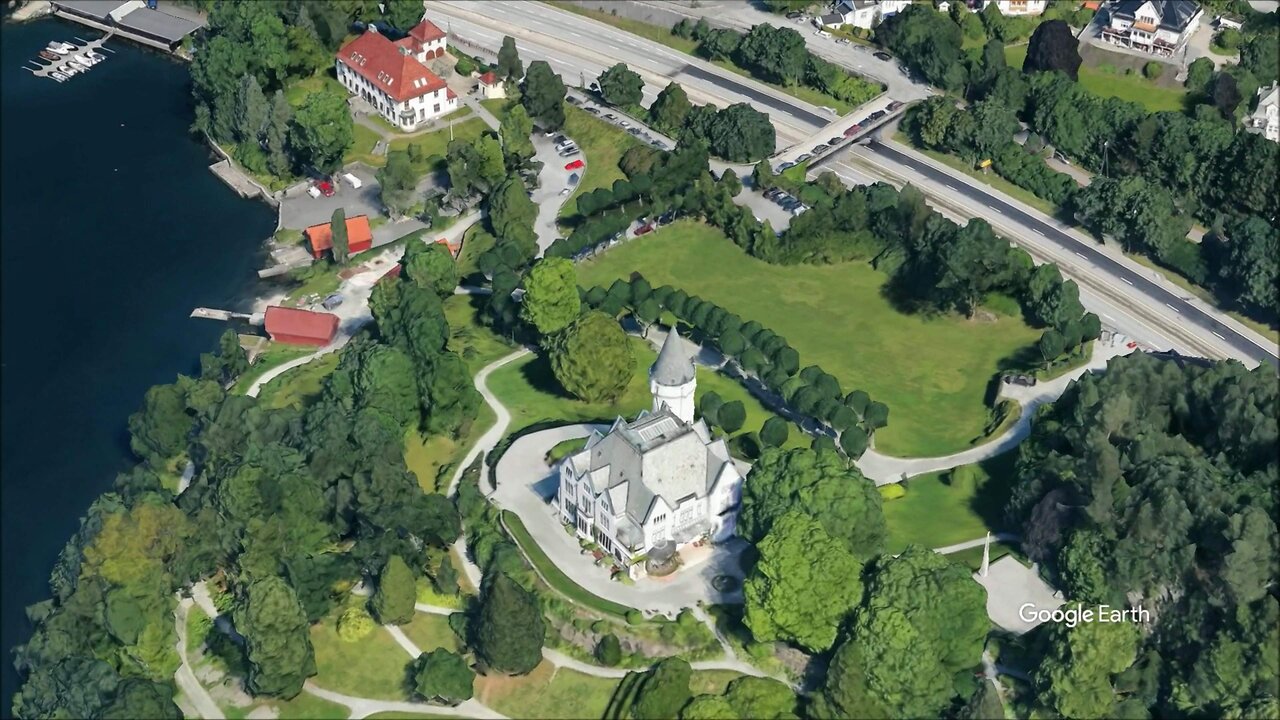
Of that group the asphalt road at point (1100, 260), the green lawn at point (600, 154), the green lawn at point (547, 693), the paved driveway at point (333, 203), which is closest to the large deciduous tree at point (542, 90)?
the green lawn at point (600, 154)

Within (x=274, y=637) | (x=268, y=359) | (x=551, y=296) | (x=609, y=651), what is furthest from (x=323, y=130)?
(x=609, y=651)

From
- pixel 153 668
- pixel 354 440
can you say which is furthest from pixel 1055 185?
pixel 153 668

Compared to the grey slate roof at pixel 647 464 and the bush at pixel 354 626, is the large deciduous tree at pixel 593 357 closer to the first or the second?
the grey slate roof at pixel 647 464

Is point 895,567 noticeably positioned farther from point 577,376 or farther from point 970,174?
point 970,174

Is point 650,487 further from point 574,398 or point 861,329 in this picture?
point 861,329

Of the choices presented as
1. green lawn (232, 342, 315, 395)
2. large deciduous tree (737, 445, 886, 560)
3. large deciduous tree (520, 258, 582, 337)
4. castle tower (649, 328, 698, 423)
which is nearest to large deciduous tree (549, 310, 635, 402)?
large deciduous tree (520, 258, 582, 337)

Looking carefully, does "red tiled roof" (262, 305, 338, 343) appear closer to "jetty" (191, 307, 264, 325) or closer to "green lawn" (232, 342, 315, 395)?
"green lawn" (232, 342, 315, 395)
